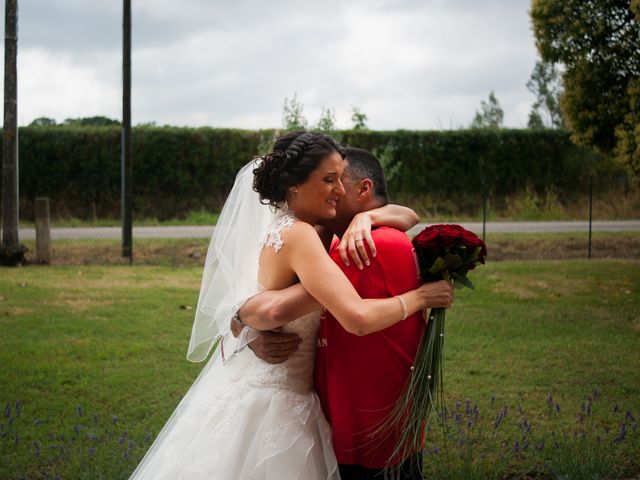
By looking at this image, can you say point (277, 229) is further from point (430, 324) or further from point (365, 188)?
point (430, 324)

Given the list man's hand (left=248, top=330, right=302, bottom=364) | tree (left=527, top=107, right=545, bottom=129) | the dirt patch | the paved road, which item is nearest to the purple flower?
man's hand (left=248, top=330, right=302, bottom=364)

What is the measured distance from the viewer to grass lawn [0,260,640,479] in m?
5.00

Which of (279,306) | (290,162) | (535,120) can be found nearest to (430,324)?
(279,306)

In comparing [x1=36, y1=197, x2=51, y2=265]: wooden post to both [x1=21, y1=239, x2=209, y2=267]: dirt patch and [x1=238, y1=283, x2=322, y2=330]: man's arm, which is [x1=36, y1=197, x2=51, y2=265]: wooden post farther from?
[x1=238, y1=283, x2=322, y2=330]: man's arm

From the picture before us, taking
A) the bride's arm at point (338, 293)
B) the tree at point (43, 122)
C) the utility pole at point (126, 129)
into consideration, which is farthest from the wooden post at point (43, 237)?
the bride's arm at point (338, 293)

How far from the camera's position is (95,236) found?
16359 millimetres

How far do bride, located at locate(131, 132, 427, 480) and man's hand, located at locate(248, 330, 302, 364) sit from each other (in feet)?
0.16

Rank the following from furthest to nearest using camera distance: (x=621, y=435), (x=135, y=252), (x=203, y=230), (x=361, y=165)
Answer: (x=203, y=230), (x=135, y=252), (x=621, y=435), (x=361, y=165)

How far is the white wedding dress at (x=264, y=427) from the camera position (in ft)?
10.4

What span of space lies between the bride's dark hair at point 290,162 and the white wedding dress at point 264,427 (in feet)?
0.53

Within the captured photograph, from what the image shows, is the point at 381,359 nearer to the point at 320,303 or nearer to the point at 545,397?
the point at 320,303

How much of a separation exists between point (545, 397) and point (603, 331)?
234 cm

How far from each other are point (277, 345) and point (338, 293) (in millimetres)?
470

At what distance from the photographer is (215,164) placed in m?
21.3
